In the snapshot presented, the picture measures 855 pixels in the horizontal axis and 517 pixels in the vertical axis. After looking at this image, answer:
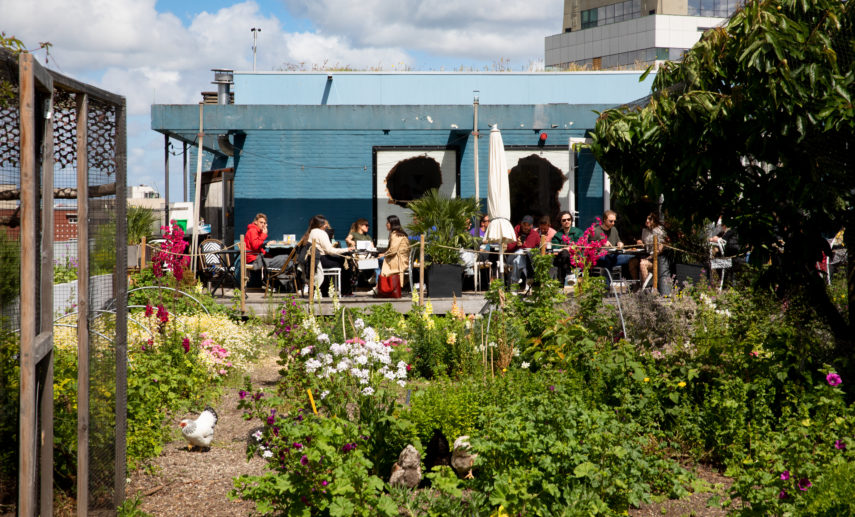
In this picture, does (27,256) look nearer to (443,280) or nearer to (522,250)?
(443,280)

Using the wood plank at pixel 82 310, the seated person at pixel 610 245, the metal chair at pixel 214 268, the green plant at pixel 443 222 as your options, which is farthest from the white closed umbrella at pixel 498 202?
the wood plank at pixel 82 310

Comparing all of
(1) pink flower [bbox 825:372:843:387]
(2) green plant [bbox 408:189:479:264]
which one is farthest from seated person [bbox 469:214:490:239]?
(1) pink flower [bbox 825:372:843:387]

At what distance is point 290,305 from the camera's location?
22.5ft

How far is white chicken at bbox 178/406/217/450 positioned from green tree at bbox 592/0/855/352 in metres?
3.13

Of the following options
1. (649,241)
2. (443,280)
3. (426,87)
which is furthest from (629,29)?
(443,280)

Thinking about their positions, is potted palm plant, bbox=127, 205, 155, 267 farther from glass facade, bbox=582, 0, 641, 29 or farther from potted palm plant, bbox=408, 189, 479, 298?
glass facade, bbox=582, 0, 641, 29

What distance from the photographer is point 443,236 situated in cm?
1160

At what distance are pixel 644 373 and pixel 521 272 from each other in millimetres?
6192

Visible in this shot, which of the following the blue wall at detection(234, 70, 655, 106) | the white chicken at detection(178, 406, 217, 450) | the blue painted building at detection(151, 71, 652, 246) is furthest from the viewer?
the blue wall at detection(234, 70, 655, 106)

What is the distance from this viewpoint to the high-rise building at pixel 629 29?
55.1 meters

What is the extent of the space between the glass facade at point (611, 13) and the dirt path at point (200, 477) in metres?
57.8

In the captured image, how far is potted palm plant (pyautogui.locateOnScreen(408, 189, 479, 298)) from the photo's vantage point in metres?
11.2

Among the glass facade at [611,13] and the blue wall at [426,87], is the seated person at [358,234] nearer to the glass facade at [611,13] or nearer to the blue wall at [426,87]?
the blue wall at [426,87]

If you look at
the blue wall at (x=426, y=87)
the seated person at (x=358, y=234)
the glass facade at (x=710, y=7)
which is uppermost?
the glass facade at (x=710, y=7)
